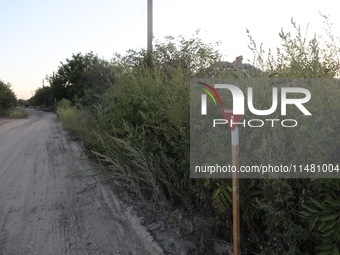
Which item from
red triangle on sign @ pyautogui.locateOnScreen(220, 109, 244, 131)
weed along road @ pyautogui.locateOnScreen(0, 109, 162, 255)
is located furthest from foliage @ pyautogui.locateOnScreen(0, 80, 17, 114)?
red triangle on sign @ pyautogui.locateOnScreen(220, 109, 244, 131)

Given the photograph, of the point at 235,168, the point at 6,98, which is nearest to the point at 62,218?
the point at 235,168

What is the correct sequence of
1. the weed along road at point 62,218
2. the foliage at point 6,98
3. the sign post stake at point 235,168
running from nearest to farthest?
the sign post stake at point 235,168
the weed along road at point 62,218
the foliage at point 6,98

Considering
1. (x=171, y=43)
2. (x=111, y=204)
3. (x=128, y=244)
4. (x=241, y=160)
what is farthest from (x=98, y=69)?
(x=241, y=160)

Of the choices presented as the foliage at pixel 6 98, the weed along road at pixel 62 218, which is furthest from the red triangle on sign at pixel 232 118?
the foliage at pixel 6 98

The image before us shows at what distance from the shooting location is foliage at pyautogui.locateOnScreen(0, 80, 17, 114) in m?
38.2

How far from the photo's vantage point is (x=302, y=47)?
2797 millimetres

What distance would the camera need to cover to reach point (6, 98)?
128 feet

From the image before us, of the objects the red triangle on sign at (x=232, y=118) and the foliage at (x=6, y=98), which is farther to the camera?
the foliage at (x=6, y=98)

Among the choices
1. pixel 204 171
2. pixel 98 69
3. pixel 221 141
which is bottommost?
pixel 204 171

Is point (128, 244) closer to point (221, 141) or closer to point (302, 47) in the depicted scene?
point (221, 141)

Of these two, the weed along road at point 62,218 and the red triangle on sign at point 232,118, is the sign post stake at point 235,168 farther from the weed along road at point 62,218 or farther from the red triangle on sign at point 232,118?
the weed along road at point 62,218

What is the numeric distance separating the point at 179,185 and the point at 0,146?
390 inches

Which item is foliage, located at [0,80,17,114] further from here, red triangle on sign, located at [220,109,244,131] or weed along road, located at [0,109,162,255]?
red triangle on sign, located at [220,109,244,131]

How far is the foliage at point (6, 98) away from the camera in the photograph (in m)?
38.2
